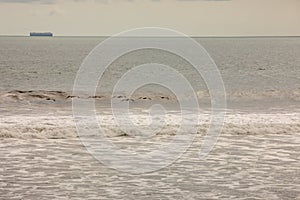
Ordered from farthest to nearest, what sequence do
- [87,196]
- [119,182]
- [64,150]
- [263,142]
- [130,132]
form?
[130,132], [263,142], [64,150], [119,182], [87,196]

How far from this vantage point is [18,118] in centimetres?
2027

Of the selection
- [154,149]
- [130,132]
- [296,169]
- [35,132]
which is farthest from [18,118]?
[296,169]

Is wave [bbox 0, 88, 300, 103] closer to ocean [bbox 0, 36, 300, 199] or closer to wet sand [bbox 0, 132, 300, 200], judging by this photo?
ocean [bbox 0, 36, 300, 199]

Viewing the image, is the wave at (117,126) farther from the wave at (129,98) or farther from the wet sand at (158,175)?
the wave at (129,98)

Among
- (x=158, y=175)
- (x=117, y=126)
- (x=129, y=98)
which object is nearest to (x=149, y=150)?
(x=158, y=175)

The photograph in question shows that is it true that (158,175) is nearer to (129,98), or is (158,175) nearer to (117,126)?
(117,126)

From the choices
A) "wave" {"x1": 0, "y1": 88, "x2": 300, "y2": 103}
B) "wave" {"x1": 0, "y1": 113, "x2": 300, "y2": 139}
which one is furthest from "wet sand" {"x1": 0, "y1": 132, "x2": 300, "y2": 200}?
"wave" {"x1": 0, "y1": 88, "x2": 300, "y2": 103}

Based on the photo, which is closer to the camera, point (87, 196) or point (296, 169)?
point (87, 196)

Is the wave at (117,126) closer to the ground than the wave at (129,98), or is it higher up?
closer to the ground

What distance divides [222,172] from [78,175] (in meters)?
3.14

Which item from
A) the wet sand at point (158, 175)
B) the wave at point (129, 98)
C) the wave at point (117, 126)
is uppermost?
the wave at point (129, 98)

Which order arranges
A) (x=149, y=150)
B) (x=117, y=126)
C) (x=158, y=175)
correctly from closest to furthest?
(x=158, y=175)
(x=149, y=150)
(x=117, y=126)

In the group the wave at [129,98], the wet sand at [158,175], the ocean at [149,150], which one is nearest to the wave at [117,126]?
the ocean at [149,150]

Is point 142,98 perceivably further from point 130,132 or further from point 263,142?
point 263,142
